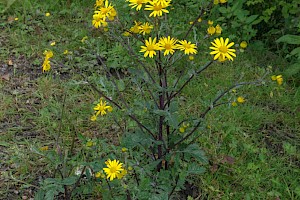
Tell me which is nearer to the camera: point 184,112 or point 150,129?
point 150,129

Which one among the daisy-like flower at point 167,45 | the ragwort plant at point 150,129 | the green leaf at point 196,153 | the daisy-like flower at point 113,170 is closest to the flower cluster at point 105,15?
the ragwort plant at point 150,129

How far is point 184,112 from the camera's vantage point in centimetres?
290

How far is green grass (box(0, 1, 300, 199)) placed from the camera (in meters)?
2.47

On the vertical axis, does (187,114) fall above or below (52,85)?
below

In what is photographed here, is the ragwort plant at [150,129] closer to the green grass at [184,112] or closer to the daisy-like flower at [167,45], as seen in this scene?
the daisy-like flower at [167,45]

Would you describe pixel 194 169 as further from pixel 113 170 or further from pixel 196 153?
pixel 113 170

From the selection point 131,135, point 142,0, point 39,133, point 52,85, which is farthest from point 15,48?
point 142,0

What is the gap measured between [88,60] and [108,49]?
188mm

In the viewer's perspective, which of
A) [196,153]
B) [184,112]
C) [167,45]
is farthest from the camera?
[184,112]

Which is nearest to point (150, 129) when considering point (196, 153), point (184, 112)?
point (196, 153)

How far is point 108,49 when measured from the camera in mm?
3434

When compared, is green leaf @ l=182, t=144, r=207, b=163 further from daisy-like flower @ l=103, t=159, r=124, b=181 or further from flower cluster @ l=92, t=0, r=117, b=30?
flower cluster @ l=92, t=0, r=117, b=30

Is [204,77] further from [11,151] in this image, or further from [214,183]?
[11,151]

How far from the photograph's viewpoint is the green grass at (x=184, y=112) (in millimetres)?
2473
